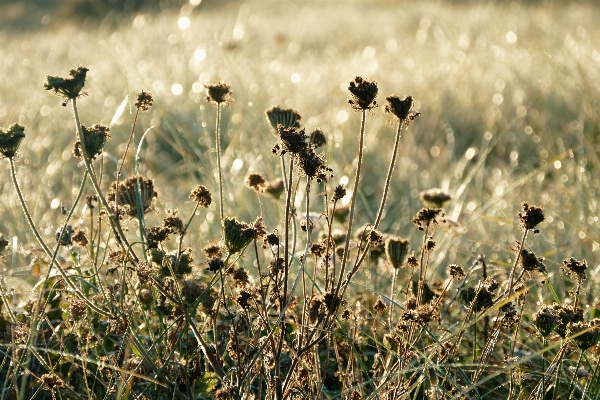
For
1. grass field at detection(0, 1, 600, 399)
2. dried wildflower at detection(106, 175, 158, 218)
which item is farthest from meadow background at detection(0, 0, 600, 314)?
dried wildflower at detection(106, 175, 158, 218)

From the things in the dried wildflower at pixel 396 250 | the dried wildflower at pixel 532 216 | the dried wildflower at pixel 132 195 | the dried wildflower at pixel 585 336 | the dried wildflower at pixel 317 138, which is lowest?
the dried wildflower at pixel 585 336

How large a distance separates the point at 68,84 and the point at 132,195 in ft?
1.01

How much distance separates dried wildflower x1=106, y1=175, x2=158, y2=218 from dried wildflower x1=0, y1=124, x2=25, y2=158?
25 centimetres

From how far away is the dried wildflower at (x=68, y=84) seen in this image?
153cm

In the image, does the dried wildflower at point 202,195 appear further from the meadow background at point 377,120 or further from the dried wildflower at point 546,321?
the dried wildflower at point 546,321

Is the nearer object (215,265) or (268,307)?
(215,265)

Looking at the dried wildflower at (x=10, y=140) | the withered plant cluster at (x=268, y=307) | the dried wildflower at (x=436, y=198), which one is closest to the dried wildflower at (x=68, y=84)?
the withered plant cluster at (x=268, y=307)

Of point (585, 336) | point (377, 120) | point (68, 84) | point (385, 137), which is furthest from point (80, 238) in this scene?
point (377, 120)

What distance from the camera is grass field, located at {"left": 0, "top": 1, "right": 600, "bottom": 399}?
8.53 ft

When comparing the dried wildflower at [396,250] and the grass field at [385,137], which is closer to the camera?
the dried wildflower at [396,250]

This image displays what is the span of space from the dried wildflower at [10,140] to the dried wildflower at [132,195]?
254 mm

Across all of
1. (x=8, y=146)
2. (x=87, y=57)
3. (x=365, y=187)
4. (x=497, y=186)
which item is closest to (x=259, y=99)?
(x=365, y=187)

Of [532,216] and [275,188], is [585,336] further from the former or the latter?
[275,188]

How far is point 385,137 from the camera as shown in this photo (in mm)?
5250
